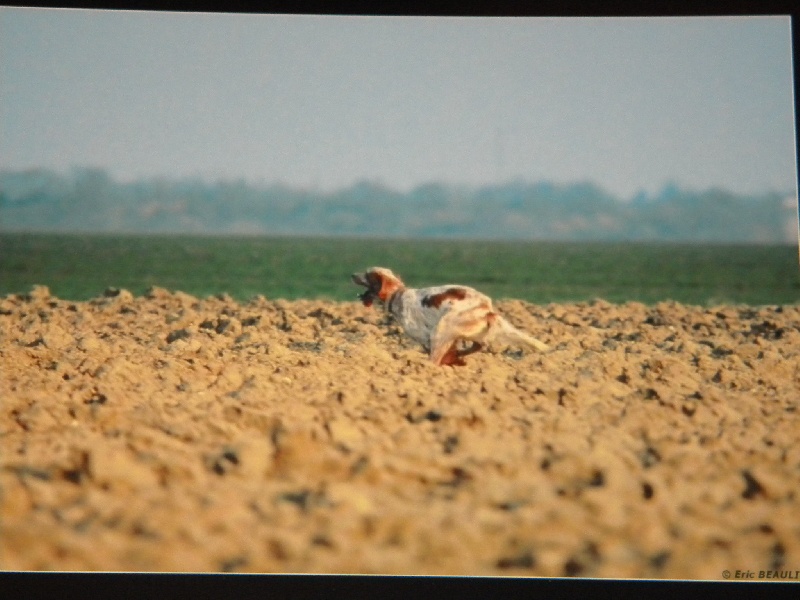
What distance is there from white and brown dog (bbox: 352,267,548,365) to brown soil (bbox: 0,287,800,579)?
0.15 m

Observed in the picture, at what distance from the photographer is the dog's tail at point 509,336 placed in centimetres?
568

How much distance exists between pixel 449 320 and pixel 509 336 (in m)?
0.51

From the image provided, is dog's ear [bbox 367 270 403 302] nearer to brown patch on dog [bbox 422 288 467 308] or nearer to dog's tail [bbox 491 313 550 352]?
brown patch on dog [bbox 422 288 467 308]

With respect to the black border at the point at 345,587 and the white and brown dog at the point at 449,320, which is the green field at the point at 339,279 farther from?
the black border at the point at 345,587

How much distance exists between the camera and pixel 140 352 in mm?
5910

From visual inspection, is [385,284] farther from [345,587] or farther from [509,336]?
[345,587]

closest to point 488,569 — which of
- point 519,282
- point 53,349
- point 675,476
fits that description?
point 675,476

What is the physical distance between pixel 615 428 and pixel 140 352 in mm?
2988

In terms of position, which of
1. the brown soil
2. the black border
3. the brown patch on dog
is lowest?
the black border

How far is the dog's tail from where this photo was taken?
5680mm

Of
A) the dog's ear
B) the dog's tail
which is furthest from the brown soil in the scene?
the dog's ear

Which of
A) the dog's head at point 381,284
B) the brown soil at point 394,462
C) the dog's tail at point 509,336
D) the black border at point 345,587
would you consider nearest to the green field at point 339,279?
the dog's head at point 381,284

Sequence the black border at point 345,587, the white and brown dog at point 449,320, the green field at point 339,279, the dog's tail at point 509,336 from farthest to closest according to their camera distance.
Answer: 1. the green field at point 339,279
2. the dog's tail at point 509,336
3. the white and brown dog at point 449,320
4. the black border at point 345,587

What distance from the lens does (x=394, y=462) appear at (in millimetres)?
3822
